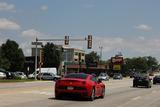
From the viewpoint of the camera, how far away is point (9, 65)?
4715 inches

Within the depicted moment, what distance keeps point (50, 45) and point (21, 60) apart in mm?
24670

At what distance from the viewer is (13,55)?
124500 mm

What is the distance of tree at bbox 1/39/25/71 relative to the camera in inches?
4872

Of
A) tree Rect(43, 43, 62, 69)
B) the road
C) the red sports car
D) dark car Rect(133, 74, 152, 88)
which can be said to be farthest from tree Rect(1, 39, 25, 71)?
the red sports car

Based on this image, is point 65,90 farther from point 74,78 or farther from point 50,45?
point 50,45

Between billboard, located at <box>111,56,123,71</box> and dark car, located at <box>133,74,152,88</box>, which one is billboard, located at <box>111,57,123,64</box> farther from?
dark car, located at <box>133,74,152,88</box>

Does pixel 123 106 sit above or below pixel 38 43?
below

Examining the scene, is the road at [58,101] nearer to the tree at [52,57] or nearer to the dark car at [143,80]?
the dark car at [143,80]

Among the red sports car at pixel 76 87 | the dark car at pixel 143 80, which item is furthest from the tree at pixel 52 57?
the red sports car at pixel 76 87

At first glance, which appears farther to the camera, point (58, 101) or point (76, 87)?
point (76, 87)

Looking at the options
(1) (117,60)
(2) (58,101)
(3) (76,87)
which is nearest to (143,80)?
(3) (76,87)

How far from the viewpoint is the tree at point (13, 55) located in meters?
124

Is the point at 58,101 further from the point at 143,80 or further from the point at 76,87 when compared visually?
the point at 143,80

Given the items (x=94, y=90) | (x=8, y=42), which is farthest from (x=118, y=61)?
(x=94, y=90)
